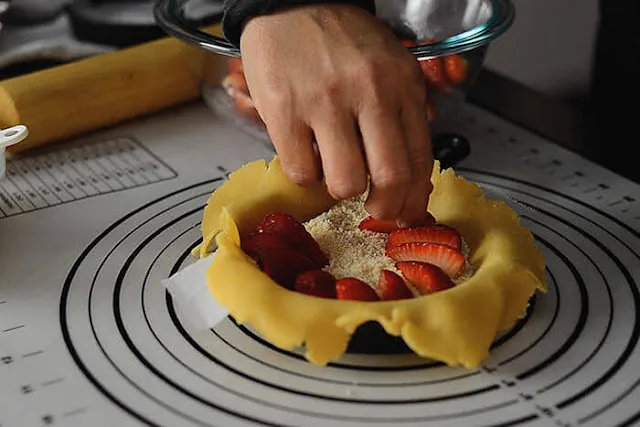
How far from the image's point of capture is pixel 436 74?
3.12 feet

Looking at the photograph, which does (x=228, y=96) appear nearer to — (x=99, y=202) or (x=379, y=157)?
(x=99, y=202)

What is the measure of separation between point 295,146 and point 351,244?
13cm

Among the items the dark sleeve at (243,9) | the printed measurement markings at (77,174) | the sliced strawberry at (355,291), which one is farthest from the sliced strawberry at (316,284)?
the printed measurement markings at (77,174)

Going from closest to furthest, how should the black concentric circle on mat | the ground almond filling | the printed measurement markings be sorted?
1. the black concentric circle on mat
2. the ground almond filling
3. the printed measurement markings

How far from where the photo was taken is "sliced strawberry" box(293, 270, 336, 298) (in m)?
0.66

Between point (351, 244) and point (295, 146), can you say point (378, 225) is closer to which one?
point (351, 244)

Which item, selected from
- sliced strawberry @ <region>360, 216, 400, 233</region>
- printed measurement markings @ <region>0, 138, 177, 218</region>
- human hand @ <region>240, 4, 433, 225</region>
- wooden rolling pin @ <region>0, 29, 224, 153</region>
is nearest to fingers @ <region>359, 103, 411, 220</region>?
human hand @ <region>240, 4, 433, 225</region>

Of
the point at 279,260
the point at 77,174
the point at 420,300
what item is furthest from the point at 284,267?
the point at 77,174

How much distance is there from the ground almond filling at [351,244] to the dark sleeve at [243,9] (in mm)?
166

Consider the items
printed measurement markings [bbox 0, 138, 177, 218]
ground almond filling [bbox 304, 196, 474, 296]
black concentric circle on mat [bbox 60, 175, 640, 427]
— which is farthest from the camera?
printed measurement markings [bbox 0, 138, 177, 218]

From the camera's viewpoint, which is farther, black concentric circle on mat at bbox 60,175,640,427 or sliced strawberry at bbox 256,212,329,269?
sliced strawberry at bbox 256,212,329,269

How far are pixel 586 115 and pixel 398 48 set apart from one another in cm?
51

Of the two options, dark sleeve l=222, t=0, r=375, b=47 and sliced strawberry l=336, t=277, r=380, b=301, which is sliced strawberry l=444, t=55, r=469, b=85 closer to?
dark sleeve l=222, t=0, r=375, b=47

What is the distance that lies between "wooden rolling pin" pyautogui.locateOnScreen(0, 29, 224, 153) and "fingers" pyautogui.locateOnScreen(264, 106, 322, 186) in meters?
0.40
